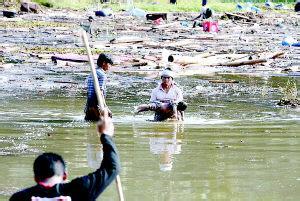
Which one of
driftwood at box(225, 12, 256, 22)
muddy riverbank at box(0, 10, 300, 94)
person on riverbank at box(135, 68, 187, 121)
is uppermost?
person on riverbank at box(135, 68, 187, 121)

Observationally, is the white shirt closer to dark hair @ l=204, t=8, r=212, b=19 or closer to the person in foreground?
the person in foreground

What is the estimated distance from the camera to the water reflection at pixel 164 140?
11908 millimetres

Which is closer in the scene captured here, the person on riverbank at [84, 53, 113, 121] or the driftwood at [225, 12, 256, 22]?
the person on riverbank at [84, 53, 113, 121]

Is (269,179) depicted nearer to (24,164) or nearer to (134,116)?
(24,164)

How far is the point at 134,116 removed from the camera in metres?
17.4

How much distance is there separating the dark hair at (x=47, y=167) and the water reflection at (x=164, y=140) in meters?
5.31

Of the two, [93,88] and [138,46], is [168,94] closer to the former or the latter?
[93,88]

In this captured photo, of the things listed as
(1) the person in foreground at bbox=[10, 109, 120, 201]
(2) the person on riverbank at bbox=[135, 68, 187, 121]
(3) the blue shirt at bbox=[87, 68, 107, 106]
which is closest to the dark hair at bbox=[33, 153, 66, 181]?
(1) the person in foreground at bbox=[10, 109, 120, 201]

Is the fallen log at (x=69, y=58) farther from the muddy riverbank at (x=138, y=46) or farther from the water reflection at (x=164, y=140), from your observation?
the water reflection at (x=164, y=140)

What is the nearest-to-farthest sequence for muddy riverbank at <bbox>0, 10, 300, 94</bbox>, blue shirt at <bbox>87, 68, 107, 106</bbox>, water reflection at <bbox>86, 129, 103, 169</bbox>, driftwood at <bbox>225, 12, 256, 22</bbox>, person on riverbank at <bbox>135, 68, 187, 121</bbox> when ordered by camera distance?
1. water reflection at <bbox>86, 129, 103, 169</bbox>
2. blue shirt at <bbox>87, 68, 107, 106</bbox>
3. person on riverbank at <bbox>135, 68, 187, 121</bbox>
4. muddy riverbank at <bbox>0, 10, 300, 94</bbox>
5. driftwood at <bbox>225, 12, 256, 22</bbox>

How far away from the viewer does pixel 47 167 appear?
19.2 ft

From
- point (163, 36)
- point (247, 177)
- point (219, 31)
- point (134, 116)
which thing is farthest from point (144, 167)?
point (219, 31)

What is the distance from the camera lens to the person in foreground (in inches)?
232

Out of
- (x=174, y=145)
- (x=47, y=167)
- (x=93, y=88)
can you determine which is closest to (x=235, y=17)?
(x=93, y=88)
